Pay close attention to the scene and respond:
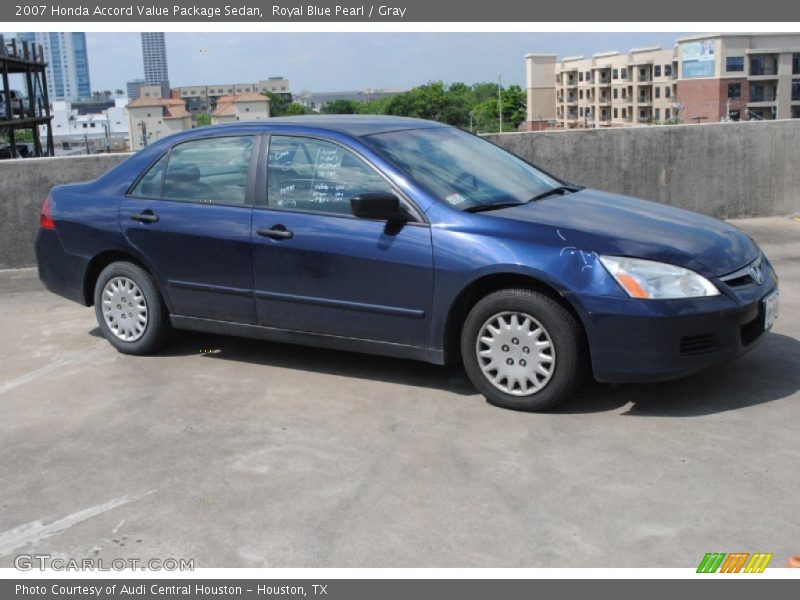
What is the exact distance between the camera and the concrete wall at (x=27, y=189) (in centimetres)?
1000

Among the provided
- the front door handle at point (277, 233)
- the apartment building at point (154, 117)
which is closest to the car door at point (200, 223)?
the front door handle at point (277, 233)

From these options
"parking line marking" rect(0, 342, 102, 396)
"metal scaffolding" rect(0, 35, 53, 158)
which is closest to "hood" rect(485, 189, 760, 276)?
"parking line marking" rect(0, 342, 102, 396)

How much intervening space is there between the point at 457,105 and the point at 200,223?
450ft

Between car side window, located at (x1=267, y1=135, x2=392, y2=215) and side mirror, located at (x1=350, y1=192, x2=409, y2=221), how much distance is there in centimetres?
19

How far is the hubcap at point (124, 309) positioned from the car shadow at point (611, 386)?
26 centimetres

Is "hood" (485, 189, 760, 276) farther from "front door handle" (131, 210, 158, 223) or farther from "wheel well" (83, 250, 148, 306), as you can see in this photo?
"wheel well" (83, 250, 148, 306)

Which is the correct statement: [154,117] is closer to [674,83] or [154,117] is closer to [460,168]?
[674,83]

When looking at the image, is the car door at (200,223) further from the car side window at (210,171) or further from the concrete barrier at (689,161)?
the concrete barrier at (689,161)

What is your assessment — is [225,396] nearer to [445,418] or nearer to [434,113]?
[445,418]

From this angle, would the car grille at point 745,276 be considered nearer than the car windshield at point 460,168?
Yes

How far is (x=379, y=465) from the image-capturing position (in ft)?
15.5

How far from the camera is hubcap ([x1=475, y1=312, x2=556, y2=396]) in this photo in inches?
205

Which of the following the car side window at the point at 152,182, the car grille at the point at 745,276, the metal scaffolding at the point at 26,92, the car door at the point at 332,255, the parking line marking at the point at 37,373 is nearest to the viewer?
the car grille at the point at 745,276

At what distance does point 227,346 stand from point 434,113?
124565 millimetres
